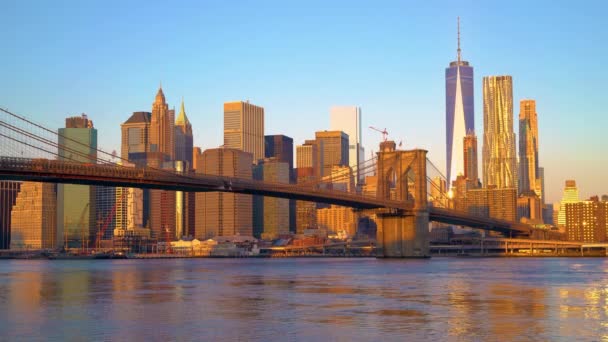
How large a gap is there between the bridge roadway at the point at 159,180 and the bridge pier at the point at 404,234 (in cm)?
151

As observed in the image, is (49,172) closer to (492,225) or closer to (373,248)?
(492,225)

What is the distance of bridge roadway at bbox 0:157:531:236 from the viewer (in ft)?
216

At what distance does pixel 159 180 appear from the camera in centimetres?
7594

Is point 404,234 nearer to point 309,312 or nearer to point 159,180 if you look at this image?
point 159,180

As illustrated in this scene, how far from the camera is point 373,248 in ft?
626

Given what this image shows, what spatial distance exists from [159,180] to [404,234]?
3817 centimetres

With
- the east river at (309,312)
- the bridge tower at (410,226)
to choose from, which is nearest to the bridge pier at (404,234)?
the bridge tower at (410,226)

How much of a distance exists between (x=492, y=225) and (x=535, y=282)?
82453 mm

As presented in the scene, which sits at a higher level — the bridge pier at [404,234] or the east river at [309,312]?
the bridge pier at [404,234]

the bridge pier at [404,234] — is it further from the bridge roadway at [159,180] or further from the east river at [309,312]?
the east river at [309,312]

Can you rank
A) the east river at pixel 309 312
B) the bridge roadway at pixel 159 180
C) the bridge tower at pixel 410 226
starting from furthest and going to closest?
the bridge tower at pixel 410 226 < the bridge roadway at pixel 159 180 < the east river at pixel 309 312

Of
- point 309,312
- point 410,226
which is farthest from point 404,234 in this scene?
point 309,312

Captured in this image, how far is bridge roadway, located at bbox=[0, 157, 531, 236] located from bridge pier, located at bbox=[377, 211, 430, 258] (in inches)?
59.6

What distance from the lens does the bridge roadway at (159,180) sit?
65.9 meters
